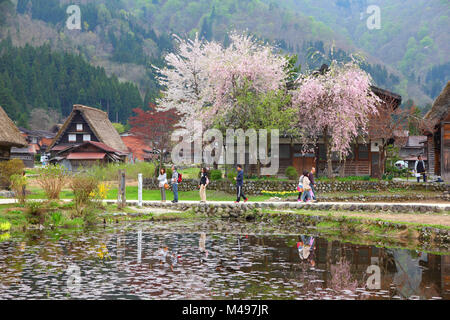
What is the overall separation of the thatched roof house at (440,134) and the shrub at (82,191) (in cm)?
2733

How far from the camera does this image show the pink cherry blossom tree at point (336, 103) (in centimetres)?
3875

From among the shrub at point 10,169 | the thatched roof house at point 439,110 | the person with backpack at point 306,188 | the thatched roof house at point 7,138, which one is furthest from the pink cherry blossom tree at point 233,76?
the shrub at point 10,169

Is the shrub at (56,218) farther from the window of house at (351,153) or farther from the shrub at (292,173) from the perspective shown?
the window of house at (351,153)

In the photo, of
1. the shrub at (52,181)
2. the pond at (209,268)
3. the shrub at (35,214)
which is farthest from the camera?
the shrub at (52,181)

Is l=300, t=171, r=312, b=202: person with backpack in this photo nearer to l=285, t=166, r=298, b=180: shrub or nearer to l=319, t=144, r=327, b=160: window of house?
l=285, t=166, r=298, b=180: shrub

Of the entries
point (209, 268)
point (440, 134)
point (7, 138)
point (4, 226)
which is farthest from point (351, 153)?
point (209, 268)

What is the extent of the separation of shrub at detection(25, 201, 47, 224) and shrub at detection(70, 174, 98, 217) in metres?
1.59

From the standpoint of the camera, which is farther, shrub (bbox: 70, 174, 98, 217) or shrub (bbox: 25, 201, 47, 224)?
shrub (bbox: 70, 174, 98, 217)

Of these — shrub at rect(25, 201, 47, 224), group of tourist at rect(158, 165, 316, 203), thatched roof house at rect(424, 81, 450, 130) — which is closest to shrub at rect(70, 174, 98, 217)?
shrub at rect(25, 201, 47, 224)

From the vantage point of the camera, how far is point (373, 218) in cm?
2325

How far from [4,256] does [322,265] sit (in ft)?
31.6

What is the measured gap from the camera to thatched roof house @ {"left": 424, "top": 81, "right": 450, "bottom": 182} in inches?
1575
